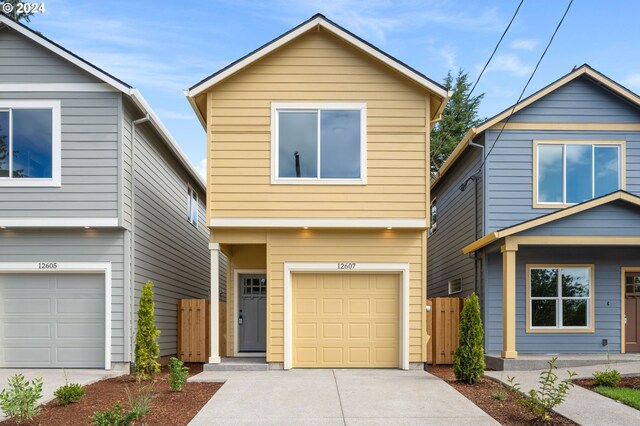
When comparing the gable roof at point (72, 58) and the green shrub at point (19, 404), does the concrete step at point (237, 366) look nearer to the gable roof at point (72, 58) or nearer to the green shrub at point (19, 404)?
the green shrub at point (19, 404)

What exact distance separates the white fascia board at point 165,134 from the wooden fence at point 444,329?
812cm

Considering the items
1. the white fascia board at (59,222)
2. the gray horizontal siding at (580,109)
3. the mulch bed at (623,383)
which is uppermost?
the gray horizontal siding at (580,109)

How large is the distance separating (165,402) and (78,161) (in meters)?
5.78

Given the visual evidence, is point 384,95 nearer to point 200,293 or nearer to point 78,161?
point 78,161

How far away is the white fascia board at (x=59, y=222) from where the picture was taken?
443 inches

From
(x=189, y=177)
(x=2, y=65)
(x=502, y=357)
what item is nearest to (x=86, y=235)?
(x=2, y=65)

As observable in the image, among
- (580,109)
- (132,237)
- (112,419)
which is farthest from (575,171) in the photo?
(112,419)

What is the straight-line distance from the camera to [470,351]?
10031mm

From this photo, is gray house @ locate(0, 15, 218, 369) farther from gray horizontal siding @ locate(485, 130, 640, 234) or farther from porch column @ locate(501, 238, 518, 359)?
gray horizontal siding @ locate(485, 130, 640, 234)

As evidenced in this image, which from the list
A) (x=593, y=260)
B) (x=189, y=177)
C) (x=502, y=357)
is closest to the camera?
(x=502, y=357)

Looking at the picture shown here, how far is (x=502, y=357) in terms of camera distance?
12.2 m

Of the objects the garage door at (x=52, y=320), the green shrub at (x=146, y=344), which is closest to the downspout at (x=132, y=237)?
the garage door at (x=52, y=320)

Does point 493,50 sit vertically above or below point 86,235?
above

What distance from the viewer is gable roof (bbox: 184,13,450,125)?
11641 millimetres
